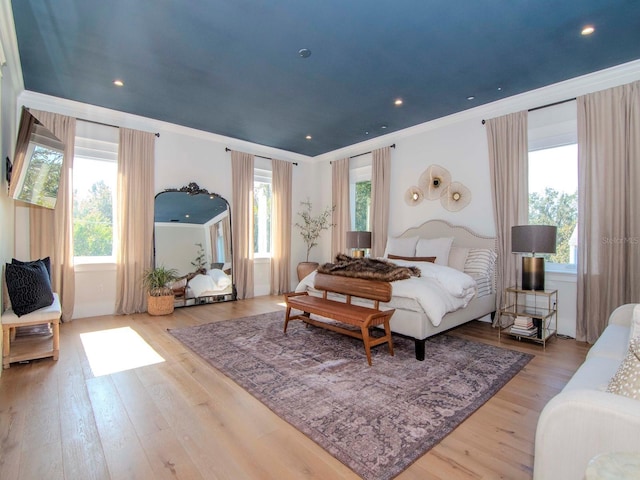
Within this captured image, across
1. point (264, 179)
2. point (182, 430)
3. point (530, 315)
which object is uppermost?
point (264, 179)

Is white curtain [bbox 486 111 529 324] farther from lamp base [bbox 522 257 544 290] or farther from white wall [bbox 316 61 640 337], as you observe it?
lamp base [bbox 522 257 544 290]

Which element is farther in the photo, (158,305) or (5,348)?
(158,305)

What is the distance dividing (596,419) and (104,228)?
18.2 feet

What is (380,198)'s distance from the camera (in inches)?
224

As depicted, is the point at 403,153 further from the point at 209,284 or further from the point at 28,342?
the point at 28,342

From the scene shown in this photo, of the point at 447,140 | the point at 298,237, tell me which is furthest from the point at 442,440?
the point at 298,237

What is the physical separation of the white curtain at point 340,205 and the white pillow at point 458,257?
90.8 inches

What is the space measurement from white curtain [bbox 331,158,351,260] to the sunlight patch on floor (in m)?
3.87

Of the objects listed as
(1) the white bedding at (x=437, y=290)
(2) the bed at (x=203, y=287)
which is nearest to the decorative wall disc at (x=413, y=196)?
(1) the white bedding at (x=437, y=290)

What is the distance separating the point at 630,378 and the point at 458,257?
11.0 feet

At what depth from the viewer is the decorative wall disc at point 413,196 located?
17.2 ft

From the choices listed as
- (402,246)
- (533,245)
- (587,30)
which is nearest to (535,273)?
(533,245)

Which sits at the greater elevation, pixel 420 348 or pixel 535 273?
pixel 535 273

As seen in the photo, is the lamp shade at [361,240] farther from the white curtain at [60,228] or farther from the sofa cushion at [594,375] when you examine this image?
the white curtain at [60,228]
